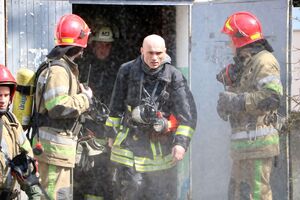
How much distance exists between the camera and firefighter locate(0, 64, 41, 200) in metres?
5.48

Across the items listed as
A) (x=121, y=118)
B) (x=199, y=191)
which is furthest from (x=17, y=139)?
(x=199, y=191)

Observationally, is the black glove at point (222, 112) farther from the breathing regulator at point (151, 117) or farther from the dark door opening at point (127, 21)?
the dark door opening at point (127, 21)

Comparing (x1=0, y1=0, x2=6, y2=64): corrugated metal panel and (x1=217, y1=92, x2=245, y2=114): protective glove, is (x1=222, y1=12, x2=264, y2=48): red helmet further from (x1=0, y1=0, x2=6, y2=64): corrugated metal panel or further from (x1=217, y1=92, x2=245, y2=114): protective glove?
(x1=0, y1=0, x2=6, y2=64): corrugated metal panel

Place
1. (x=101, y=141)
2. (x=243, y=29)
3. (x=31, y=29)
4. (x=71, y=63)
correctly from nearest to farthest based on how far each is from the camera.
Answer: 1. (x=71, y=63)
2. (x=243, y=29)
3. (x=31, y=29)
4. (x=101, y=141)

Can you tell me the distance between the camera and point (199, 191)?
796 centimetres

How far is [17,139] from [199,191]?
110 inches

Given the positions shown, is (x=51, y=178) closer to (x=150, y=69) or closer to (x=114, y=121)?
(x=114, y=121)

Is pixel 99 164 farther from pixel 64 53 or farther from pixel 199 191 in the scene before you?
pixel 64 53

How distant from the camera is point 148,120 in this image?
22.3 feet

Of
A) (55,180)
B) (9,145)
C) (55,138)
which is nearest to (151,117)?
(55,138)

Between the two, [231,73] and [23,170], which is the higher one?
[231,73]

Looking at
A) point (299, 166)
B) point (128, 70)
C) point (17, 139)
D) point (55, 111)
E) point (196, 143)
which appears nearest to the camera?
point (17, 139)

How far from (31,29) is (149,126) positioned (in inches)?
64.3

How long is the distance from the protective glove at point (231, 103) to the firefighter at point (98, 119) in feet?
3.65
